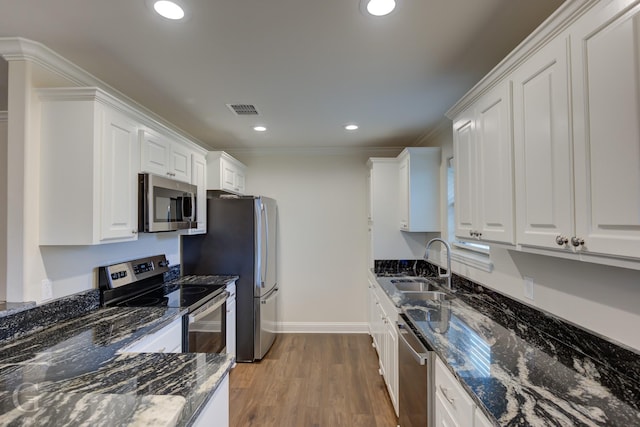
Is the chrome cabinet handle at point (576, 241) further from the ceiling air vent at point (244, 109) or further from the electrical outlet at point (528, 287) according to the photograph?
the ceiling air vent at point (244, 109)

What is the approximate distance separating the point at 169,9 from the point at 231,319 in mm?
2683

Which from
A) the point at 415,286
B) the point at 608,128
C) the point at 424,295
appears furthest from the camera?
the point at 415,286

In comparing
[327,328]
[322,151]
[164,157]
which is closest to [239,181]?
[322,151]

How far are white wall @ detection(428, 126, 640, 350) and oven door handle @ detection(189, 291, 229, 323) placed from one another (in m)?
2.19

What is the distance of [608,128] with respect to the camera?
92cm

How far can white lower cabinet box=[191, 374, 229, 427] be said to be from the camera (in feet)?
3.42

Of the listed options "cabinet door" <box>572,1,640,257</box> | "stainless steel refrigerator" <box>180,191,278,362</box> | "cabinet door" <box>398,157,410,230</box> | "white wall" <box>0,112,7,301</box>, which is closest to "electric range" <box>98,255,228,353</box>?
"stainless steel refrigerator" <box>180,191,278,362</box>

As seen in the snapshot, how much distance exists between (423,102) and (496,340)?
1.90 meters

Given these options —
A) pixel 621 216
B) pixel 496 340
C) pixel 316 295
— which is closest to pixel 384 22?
pixel 621 216

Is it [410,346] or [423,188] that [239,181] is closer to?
[423,188]

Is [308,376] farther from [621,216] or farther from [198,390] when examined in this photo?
[621,216]

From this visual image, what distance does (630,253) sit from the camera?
852 millimetres

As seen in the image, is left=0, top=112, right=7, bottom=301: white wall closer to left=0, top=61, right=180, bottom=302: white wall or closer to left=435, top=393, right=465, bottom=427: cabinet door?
left=0, top=61, right=180, bottom=302: white wall

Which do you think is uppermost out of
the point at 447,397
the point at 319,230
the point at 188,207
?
the point at 188,207
